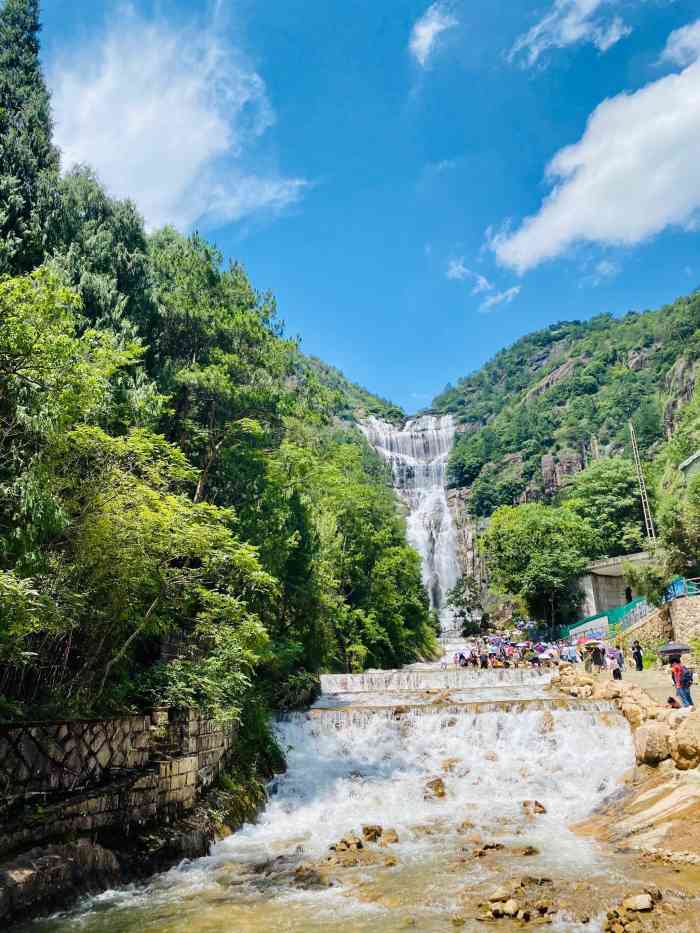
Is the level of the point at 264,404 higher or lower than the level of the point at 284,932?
higher

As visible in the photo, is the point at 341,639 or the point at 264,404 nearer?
the point at 264,404

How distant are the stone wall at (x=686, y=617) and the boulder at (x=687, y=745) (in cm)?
1484

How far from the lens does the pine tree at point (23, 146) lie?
49.5ft

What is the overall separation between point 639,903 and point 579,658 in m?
23.1

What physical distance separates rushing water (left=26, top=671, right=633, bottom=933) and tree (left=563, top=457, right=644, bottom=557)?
33.4 meters

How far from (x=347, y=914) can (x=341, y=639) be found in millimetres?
24312

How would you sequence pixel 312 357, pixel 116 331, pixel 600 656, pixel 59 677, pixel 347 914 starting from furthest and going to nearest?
pixel 312 357 < pixel 600 656 < pixel 116 331 < pixel 59 677 < pixel 347 914

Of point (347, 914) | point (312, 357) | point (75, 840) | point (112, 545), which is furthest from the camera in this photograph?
point (312, 357)

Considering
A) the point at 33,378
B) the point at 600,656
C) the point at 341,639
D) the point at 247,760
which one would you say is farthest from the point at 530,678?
the point at 33,378

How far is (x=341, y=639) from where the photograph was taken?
1256 inches

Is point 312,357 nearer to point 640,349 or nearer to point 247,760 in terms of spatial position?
point 640,349

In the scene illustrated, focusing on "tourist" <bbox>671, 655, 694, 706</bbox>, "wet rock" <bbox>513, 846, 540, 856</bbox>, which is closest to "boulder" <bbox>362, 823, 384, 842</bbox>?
"wet rock" <bbox>513, 846, 540, 856</bbox>

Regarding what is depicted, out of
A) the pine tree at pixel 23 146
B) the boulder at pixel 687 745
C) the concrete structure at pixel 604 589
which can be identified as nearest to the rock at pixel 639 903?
the boulder at pixel 687 745

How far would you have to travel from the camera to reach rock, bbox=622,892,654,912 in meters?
7.11
